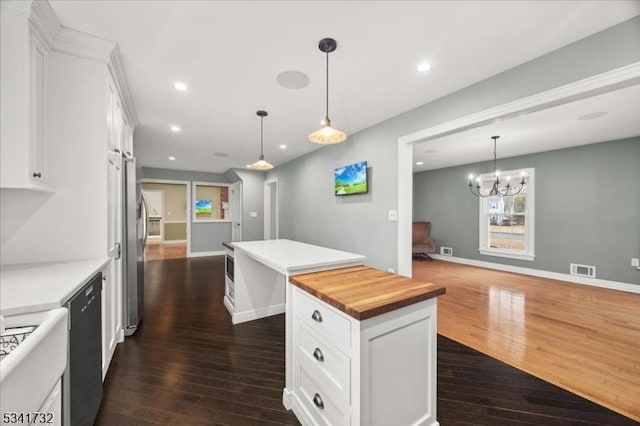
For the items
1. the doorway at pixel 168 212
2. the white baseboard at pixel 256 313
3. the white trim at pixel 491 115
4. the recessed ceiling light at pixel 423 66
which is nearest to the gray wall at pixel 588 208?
the white trim at pixel 491 115

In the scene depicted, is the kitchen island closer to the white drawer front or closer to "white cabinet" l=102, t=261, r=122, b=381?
the white drawer front

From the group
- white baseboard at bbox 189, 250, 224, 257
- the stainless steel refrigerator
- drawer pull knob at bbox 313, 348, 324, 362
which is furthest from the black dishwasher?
white baseboard at bbox 189, 250, 224, 257

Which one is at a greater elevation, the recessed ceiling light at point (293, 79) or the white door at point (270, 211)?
the recessed ceiling light at point (293, 79)

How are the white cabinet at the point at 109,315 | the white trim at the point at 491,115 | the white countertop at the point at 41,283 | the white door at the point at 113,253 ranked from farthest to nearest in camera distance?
the white door at the point at 113,253 < the white cabinet at the point at 109,315 < the white trim at the point at 491,115 < the white countertop at the point at 41,283

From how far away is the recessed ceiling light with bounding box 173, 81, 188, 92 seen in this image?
98.1 inches

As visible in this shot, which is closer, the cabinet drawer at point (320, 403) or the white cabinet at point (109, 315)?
the cabinet drawer at point (320, 403)

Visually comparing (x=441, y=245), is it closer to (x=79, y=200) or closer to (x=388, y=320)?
(x=388, y=320)

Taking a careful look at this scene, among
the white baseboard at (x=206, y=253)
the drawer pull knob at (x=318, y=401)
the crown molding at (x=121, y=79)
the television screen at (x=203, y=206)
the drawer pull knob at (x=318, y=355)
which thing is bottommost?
the white baseboard at (x=206, y=253)

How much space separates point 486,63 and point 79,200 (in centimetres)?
338

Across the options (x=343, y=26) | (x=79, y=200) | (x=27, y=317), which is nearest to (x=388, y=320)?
(x=27, y=317)

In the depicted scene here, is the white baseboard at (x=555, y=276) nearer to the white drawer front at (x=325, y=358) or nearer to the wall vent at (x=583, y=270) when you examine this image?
the wall vent at (x=583, y=270)

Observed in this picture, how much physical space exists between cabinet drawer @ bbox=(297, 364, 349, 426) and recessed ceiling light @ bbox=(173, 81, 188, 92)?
2.72 meters

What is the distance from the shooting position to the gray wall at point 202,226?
690cm

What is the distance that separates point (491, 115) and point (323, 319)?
2.33 meters
